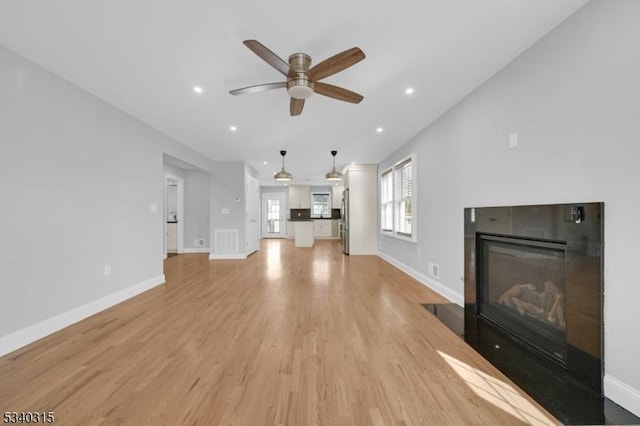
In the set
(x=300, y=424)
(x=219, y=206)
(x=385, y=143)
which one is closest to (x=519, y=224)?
(x=300, y=424)

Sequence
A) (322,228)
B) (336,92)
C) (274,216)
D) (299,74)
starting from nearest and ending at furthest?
(299,74), (336,92), (322,228), (274,216)

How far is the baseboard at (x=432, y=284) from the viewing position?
293cm

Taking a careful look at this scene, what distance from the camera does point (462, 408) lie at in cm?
134

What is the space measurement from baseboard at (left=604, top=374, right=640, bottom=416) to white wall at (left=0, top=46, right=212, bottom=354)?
4.24 metres

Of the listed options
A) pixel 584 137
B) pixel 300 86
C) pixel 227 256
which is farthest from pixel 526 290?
pixel 227 256

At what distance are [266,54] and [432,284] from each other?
3.49m

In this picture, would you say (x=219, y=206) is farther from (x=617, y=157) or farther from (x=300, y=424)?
(x=617, y=157)

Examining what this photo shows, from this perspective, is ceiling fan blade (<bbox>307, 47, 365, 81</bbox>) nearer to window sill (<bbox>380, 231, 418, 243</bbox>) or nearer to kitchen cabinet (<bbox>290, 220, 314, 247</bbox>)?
window sill (<bbox>380, 231, 418, 243</bbox>)

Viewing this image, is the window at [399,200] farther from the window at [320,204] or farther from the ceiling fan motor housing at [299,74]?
the window at [320,204]

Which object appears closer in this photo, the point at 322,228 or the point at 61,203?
the point at 61,203

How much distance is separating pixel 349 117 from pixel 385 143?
1489mm

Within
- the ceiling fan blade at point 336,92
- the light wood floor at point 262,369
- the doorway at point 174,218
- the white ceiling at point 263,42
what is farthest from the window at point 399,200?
the doorway at point 174,218

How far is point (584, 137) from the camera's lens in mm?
1545

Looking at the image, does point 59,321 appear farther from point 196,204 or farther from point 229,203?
point 196,204
